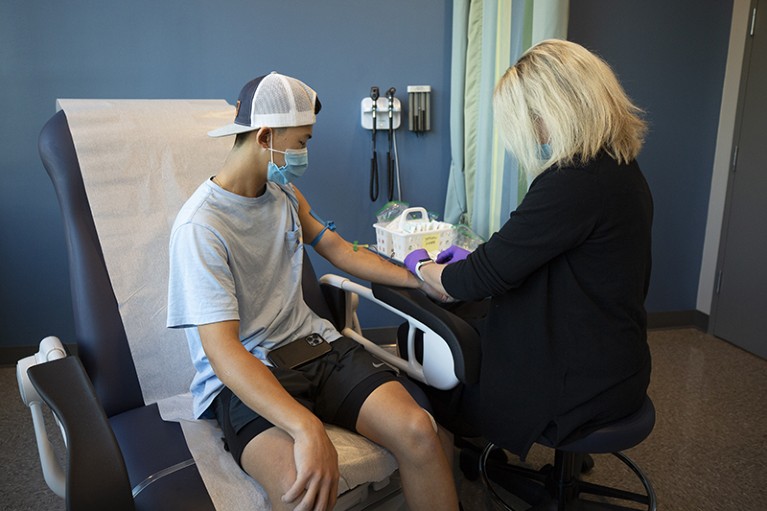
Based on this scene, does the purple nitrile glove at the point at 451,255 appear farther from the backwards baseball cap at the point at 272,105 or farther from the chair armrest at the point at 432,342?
the backwards baseball cap at the point at 272,105

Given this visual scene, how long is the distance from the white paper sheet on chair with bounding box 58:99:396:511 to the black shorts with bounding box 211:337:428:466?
4.8 inches

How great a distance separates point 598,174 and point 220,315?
2.60 feet

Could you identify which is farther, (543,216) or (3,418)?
(3,418)

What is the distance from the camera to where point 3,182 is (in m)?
2.35

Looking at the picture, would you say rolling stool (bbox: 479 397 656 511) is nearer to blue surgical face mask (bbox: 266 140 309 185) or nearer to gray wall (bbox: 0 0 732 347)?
blue surgical face mask (bbox: 266 140 309 185)

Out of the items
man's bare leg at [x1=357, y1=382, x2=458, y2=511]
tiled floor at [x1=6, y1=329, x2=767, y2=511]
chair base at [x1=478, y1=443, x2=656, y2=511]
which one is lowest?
tiled floor at [x1=6, y1=329, x2=767, y2=511]

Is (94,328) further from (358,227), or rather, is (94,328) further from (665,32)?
(665,32)

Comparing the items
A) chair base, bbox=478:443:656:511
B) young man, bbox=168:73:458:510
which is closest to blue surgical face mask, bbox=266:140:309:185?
young man, bbox=168:73:458:510

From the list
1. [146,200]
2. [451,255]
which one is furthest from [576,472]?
[146,200]

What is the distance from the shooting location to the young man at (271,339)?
43.1 inches

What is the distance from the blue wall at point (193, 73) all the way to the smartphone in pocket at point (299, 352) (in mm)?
1280

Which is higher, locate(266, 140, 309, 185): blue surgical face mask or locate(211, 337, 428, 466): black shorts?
locate(266, 140, 309, 185): blue surgical face mask

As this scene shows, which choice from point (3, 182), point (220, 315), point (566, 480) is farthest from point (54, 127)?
point (566, 480)

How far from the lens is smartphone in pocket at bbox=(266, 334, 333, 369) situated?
133 centimetres
